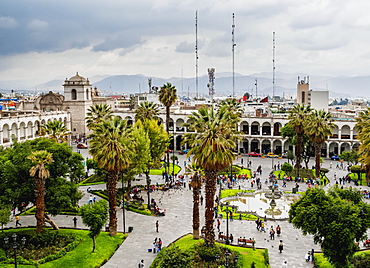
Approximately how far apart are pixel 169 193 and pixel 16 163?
20.6 m

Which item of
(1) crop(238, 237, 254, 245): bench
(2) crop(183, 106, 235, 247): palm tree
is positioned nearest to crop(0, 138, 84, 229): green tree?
(2) crop(183, 106, 235, 247): palm tree

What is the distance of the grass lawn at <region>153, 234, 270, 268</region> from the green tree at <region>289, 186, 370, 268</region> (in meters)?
4.03

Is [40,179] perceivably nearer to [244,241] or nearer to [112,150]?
[112,150]

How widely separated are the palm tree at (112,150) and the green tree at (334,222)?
49.5 ft

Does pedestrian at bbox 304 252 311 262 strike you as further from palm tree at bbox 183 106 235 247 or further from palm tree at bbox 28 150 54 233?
palm tree at bbox 28 150 54 233

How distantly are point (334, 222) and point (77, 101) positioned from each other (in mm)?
72742

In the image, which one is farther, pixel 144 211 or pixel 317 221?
pixel 144 211

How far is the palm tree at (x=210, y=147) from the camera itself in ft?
89.3

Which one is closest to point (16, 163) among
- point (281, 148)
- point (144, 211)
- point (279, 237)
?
point (144, 211)

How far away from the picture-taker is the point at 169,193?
1874 inches

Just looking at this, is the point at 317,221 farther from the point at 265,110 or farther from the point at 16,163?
the point at 265,110

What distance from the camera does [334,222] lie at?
2494 centimetres

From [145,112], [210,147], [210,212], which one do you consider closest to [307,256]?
[210,212]

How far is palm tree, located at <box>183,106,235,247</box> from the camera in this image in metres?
27.2
